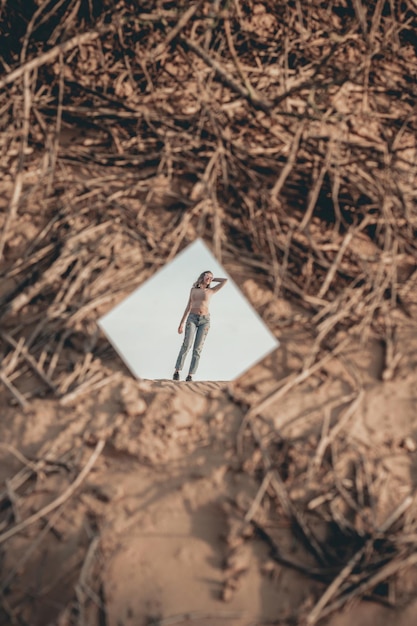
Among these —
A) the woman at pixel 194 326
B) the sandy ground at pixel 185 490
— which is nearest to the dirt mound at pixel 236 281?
the sandy ground at pixel 185 490

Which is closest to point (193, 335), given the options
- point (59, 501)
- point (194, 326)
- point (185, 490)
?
point (194, 326)

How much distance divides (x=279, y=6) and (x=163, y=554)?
11.3 ft

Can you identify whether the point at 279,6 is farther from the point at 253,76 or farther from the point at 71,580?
the point at 71,580

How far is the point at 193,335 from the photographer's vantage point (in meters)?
5.06

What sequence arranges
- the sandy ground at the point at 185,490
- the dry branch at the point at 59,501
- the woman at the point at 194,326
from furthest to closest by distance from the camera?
the woman at the point at 194,326
the dry branch at the point at 59,501
the sandy ground at the point at 185,490

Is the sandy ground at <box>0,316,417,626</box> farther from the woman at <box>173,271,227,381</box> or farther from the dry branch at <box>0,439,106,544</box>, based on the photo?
the woman at <box>173,271,227,381</box>

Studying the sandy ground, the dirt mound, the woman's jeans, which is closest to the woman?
the woman's jeans

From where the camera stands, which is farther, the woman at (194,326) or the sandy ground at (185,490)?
the woman at (194,326)

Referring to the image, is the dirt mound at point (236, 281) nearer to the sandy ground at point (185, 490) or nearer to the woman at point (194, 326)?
the sandy ground at point (185, 490)

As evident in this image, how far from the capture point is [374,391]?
10.9ft

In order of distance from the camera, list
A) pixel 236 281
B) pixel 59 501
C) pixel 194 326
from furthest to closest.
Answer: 1. pixel 194 326
2. pixel 236 281
3. pixel 59 501

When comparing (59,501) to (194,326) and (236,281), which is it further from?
(194,326)

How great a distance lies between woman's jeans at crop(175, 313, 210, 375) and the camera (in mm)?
5000

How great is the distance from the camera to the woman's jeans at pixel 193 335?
500 centimetres
